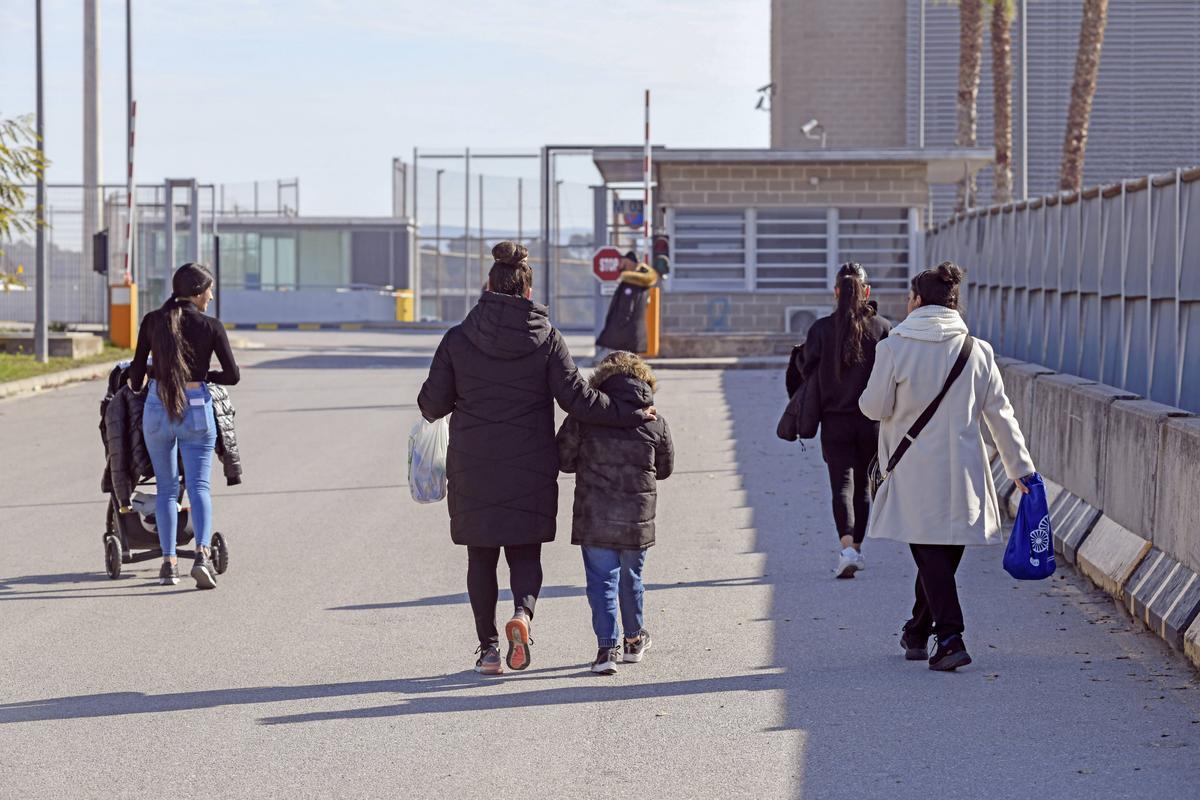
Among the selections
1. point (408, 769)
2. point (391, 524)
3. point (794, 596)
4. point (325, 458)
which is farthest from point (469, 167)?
point (408, 769)

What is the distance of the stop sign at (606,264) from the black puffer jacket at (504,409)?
21130 mm

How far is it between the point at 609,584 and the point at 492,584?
0.48 metres

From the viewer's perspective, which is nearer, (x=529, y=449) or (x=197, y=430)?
(x=529, y=449)

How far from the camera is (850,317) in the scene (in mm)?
9305

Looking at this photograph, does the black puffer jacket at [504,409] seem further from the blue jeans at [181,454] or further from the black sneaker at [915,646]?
the blue jeans at [181,454]

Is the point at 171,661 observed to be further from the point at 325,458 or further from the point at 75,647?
the point at 325,458

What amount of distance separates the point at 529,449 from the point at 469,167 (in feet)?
120

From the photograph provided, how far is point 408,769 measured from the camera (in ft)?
18.8

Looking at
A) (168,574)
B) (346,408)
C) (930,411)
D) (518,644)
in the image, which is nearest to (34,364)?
(346,408)

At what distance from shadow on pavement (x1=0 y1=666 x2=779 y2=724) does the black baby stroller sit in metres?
2.50

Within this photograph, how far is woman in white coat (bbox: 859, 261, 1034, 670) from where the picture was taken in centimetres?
723

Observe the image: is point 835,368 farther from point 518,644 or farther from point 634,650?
point 518,644

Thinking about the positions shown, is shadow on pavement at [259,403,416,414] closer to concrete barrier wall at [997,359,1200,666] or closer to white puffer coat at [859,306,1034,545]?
concrete barrier wall at [997,359,1200,666]

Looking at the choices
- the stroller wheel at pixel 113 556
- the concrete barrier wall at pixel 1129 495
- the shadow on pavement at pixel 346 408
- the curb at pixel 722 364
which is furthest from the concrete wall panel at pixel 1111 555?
the curb at pixel 722 364
